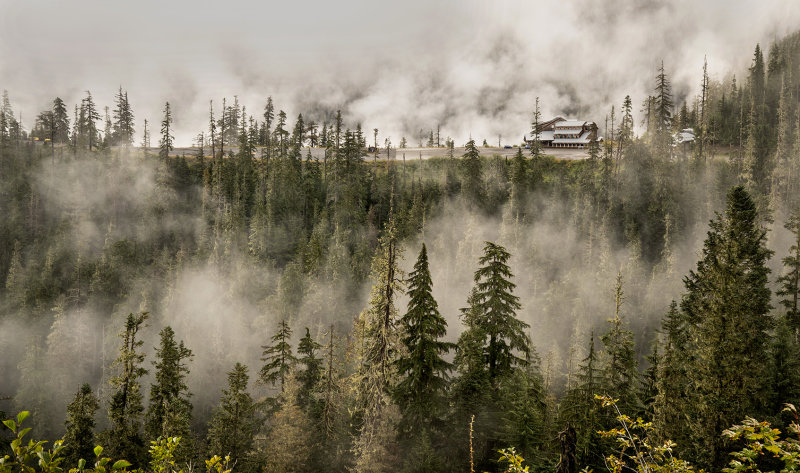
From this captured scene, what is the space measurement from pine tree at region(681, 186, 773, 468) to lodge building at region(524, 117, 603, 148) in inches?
3363

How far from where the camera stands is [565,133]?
107938 millimetres

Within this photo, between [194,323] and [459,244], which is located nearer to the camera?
[194,323]

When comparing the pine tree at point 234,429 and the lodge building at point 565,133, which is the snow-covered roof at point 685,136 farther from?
the pine tree at point 234,429

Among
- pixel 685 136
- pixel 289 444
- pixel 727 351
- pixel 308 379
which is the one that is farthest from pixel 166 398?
pixel 685 136

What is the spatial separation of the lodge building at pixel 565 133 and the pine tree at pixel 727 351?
85.4 meters

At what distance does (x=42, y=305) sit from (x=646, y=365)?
108 metres

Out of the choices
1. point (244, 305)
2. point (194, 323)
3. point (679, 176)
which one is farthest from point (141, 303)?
point (679, 176)

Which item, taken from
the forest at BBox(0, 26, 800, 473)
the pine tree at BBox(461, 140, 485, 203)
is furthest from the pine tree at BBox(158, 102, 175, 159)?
the pine tree at BBox(461, 140, 485, 203)

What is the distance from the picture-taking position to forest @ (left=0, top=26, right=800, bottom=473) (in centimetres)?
2312

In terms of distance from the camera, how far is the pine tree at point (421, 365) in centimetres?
2320

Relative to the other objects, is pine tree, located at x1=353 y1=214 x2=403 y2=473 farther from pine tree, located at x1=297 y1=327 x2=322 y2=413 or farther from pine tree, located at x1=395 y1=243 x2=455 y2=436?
pine tree, located at x1=297 y1=327 x2=322 y2=413

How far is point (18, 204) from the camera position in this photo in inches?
3809

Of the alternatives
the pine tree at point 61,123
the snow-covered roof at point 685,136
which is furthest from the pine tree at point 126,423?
the pine tree at point 61,123

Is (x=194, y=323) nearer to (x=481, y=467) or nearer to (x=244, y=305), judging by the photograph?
(x=244, y=305)
